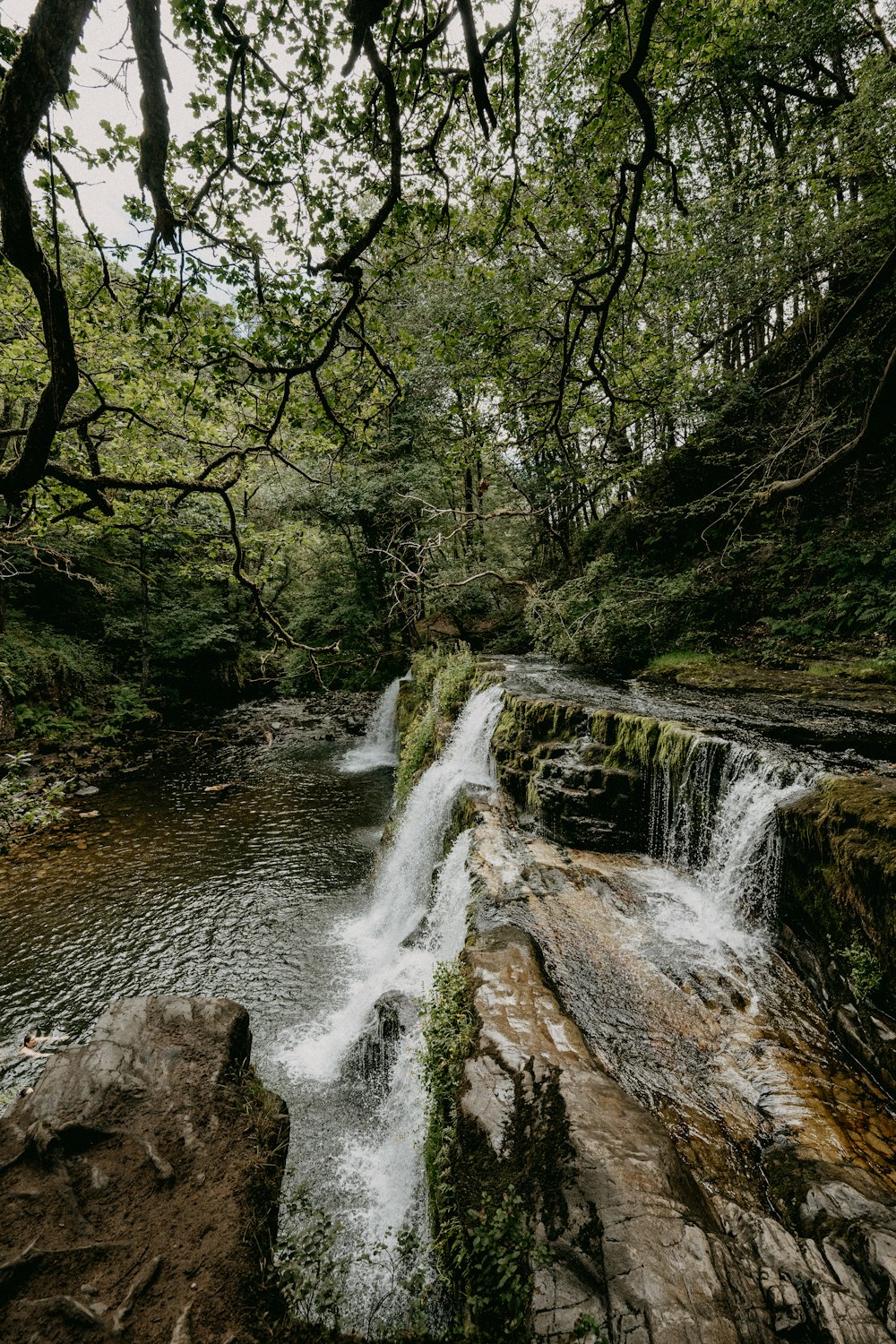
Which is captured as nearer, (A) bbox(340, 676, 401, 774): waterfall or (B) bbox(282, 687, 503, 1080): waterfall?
(B) bbox(282, 687, 503, 1080): waterfall

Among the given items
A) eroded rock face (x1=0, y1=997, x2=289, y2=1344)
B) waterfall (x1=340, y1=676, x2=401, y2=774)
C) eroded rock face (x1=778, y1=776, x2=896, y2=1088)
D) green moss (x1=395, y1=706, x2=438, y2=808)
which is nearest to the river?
eroded rock face (x1=778, y1=776, x2=896, y2=1088)

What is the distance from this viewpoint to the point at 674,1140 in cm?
312

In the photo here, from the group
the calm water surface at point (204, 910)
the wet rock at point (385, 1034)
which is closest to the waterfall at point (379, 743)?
the calm water surface at point (204, 910)

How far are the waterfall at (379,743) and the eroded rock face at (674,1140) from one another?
31.9 ft

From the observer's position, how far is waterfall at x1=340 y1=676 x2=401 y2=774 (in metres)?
14.4

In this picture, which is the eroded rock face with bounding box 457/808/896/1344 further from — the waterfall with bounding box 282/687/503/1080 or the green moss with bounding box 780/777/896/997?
the waterfall with bounding box 282/687/503/1080

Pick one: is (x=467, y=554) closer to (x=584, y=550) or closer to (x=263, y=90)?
(x=584, y=550)

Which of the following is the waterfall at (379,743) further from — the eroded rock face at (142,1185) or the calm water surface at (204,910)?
the eroded rock face at (142,1185)

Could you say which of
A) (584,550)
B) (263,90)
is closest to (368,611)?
(584,550)

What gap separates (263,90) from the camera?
12.0 feet

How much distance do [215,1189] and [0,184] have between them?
5125mm

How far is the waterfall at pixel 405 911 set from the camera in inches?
220

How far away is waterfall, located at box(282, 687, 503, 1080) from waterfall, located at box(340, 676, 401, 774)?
464cm

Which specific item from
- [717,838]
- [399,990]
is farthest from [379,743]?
[717,838]
